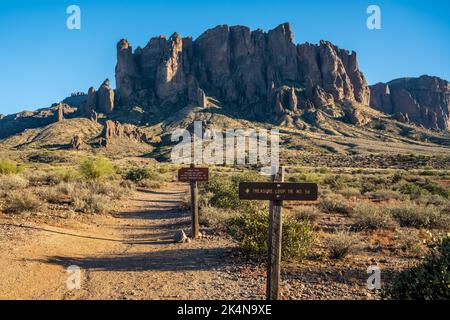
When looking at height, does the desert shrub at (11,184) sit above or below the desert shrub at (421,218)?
above

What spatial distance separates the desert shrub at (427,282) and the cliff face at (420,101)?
585ft

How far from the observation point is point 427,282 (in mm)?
5109

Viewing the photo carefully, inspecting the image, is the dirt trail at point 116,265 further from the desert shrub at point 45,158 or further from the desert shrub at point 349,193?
the desert shrub at point 45,158

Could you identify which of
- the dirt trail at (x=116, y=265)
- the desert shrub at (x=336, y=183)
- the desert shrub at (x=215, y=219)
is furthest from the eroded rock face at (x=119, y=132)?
the dirt trail at (x=116, y=265)

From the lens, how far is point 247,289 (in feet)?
22.1

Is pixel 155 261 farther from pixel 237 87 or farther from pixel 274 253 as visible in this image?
pixel 237 87

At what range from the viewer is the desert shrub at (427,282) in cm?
499

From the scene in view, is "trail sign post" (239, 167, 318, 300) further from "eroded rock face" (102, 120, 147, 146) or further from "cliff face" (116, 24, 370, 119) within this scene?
"cliff face" (116, 24, 370, 119)

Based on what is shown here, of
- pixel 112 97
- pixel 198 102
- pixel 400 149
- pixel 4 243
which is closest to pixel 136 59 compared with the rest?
pixel 112 97

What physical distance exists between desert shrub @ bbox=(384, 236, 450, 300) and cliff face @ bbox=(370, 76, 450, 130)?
585 ft

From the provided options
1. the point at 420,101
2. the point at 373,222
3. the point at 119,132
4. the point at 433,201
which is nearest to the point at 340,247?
the point at 373,222

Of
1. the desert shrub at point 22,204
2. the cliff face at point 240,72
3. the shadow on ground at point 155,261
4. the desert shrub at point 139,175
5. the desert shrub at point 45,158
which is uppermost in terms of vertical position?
the cliff face at point 240,72

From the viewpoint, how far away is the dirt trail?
6633 mm

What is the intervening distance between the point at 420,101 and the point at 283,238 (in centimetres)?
21334
